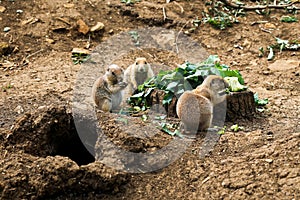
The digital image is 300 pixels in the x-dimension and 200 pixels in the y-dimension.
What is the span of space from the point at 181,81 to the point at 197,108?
0.80 m

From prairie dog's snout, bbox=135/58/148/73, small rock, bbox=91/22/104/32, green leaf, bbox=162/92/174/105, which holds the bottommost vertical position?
small rock, bbox=91/22/104/32

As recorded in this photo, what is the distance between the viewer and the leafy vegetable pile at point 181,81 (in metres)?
6.78

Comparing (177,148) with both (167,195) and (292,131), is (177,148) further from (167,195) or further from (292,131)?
(292,131)

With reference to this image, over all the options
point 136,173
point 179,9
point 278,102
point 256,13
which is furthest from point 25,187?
point 256,13

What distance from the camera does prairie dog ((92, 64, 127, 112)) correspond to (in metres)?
7.23

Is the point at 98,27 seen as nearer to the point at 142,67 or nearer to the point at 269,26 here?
the point at 142,67

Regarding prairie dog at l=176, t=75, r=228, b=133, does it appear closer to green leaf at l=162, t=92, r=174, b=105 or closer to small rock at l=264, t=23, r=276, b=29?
green leaf at l=162, t=92, r=174, b=105

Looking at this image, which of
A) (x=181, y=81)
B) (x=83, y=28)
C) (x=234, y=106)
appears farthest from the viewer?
(x=83, y=28)

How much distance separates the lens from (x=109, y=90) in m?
7.29

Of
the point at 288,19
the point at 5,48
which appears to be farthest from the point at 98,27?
the point at 288,19

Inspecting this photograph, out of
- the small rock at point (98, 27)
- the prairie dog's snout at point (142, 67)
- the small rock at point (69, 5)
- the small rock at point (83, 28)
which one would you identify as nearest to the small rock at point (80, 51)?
the small rock at point (83, 28)

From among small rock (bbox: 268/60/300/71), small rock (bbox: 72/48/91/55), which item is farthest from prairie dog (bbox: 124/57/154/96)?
small rock (bbox: 268/60/300/71)

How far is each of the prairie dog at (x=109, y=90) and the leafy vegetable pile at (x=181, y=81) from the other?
0.84ft

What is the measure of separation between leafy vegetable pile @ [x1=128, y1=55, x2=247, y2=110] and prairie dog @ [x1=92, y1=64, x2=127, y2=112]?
0.26m
